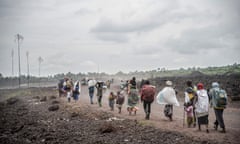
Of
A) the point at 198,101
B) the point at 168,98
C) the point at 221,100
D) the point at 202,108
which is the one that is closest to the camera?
the point at 221,100

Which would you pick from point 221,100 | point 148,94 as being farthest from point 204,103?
point 148,94

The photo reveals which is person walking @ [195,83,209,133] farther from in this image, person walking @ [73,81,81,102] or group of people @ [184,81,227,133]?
person walking @ [73,81,81,102]

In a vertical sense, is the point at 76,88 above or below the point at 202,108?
above

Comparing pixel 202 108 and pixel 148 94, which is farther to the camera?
pixel 148 94

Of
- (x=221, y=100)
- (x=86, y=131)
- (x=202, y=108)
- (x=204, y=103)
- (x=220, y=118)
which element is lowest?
(x=86, y=131)

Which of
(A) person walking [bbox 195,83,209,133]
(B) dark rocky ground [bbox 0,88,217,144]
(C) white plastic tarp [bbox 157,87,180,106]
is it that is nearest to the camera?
(B) dark rocky ground [bbox 0,88,217,144]

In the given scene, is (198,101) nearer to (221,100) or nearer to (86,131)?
(221,100)

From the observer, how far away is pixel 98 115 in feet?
65.8

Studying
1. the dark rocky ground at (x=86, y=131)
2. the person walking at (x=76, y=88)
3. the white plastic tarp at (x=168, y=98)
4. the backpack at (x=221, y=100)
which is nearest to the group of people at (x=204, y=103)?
the backpack at (x=221, y=100)

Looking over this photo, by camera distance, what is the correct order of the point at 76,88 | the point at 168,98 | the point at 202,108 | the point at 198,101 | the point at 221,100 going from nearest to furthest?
the point at 221,100 < the point at 202,108 < the point at 198,101 < the point at 168,98 < the point at 76,88

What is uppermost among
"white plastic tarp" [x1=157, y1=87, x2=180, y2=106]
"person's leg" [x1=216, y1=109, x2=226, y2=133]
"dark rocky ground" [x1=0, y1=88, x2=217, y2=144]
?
"white plastic tarp" [x1=157, y1=87, x2=180, y2=106]

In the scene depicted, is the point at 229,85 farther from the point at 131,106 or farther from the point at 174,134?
the point at 174,134

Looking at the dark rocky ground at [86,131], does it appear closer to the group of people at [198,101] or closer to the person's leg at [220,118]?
the group of people at [198,101]

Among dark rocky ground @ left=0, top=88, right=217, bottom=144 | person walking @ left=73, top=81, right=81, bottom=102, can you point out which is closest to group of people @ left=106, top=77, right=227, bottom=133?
dark rocky ground @ left=0, top=88, right=217, bottom=144
